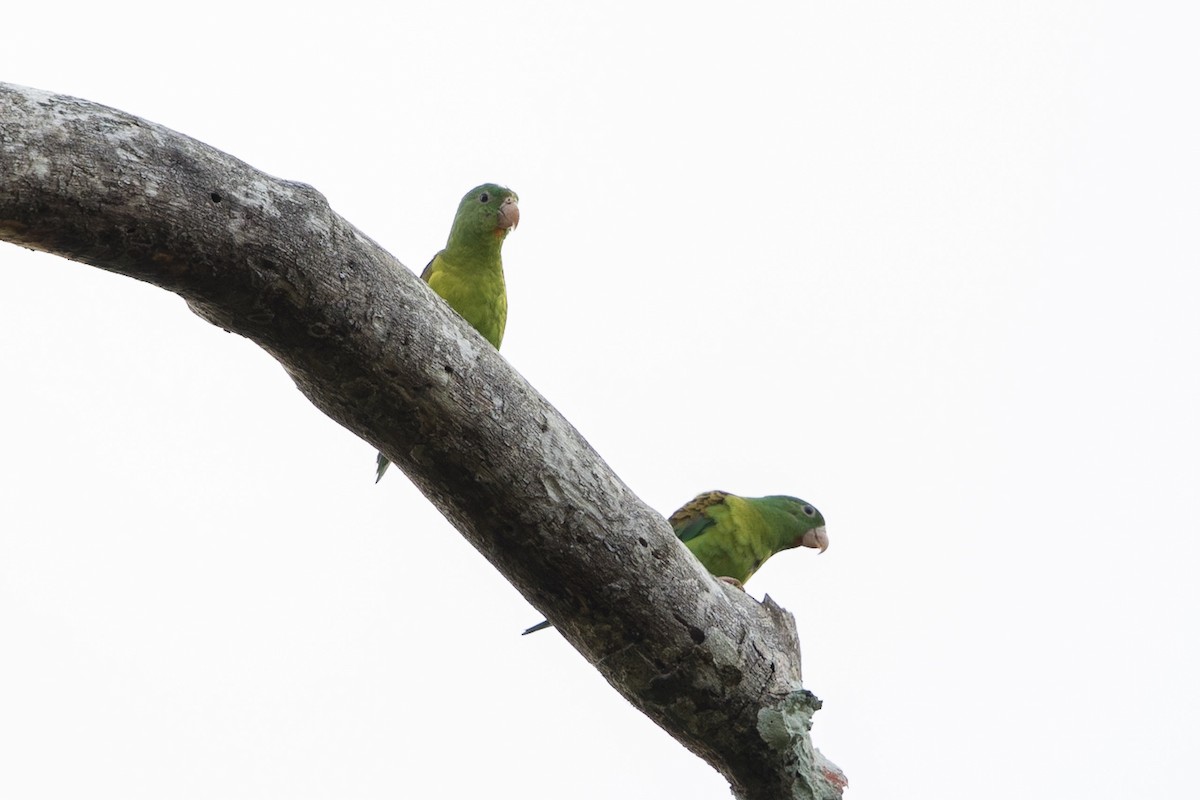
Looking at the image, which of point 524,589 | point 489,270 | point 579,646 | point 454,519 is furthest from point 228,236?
point 489,270

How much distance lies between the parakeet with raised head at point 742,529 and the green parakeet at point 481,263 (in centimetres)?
138

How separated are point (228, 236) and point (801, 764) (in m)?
2.41

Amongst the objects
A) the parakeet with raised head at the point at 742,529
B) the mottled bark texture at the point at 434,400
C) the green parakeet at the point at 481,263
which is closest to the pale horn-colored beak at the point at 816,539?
the parakeet with raised head at the point at 742,529

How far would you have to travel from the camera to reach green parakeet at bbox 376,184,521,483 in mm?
5637

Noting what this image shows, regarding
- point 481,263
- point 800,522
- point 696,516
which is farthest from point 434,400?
point 800,522

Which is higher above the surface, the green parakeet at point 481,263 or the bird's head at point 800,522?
the green parakeet at point 481,263

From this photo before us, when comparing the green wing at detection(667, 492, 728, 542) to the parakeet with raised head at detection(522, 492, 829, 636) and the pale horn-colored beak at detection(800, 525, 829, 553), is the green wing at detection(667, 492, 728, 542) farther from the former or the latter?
the pale horn-colored beak at detection(800, 525, 829, 553)

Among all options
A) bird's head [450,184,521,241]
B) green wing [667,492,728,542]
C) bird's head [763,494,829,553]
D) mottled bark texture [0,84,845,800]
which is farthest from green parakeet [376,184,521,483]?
mottled bark texture [0,84,845,800]

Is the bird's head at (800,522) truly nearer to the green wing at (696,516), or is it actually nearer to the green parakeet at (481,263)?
the green wing at (696,516)

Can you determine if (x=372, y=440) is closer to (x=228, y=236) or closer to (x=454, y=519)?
(x=454, y=519)

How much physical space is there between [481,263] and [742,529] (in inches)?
73.4

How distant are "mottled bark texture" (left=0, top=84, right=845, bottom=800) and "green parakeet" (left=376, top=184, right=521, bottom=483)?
7.39 ft

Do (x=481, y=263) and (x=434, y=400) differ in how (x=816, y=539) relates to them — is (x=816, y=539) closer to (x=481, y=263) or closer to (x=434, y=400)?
(x=481, y=263)

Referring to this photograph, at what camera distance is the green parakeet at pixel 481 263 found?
5637mm
